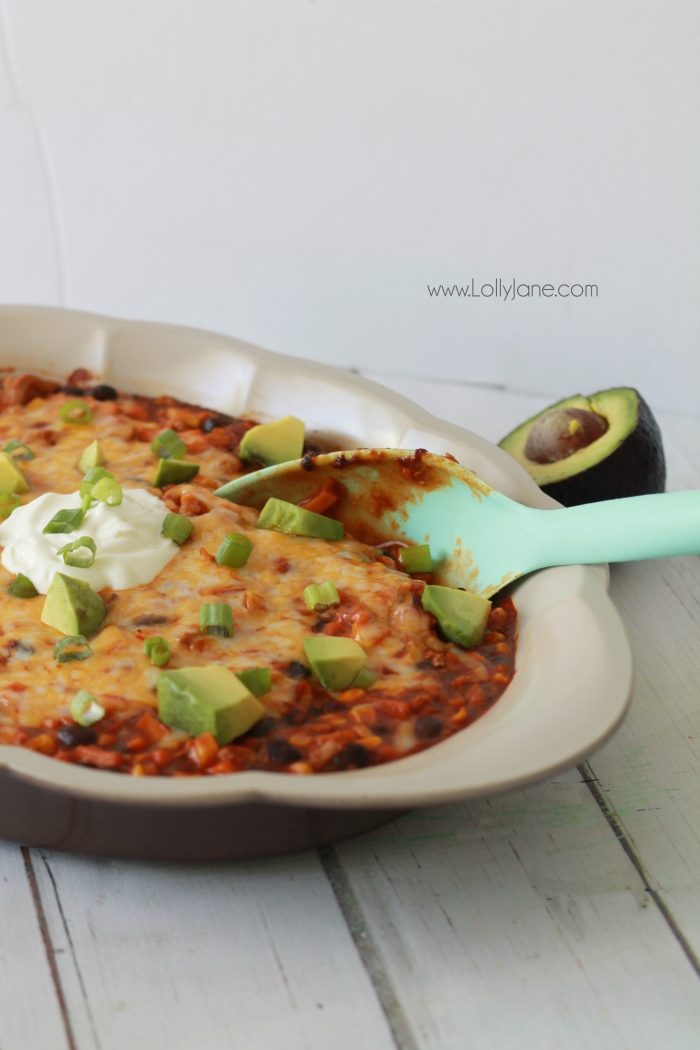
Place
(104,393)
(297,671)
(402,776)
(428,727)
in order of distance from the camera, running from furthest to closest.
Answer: (104,393) → (297,671) → (428,727) → (402,776)

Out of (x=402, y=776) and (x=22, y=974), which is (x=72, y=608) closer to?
(x=22, y=974)

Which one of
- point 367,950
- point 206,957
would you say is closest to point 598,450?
point 367,950

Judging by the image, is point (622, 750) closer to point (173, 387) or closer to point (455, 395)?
point (173, 387)

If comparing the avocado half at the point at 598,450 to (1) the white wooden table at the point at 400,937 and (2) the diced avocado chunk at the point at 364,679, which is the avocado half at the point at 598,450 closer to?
(1) the white wooden table at the point at 400,937

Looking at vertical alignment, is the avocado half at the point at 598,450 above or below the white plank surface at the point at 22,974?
above

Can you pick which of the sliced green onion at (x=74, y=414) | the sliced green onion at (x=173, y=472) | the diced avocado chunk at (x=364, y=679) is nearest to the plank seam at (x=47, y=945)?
the diced avocado chunk at (x=364, y=679)
